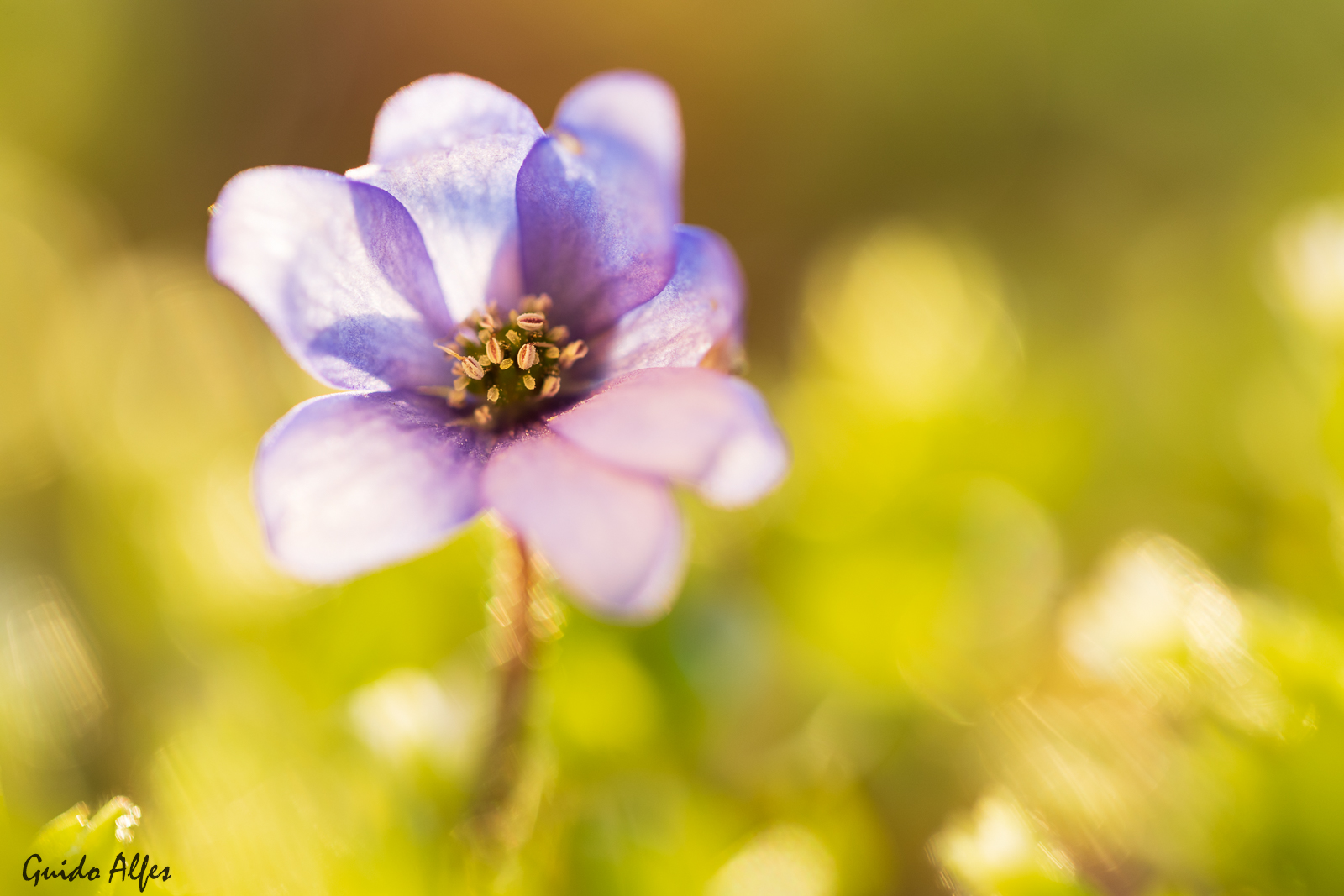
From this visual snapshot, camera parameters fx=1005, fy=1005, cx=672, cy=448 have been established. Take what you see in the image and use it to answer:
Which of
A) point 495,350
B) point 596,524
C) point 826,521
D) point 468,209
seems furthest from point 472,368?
point 826,521

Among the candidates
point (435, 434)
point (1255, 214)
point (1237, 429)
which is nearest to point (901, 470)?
point (1237, 429)

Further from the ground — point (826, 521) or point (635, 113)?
point (635, 113)

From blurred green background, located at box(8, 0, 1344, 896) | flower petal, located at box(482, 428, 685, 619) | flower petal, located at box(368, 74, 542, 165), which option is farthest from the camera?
blurred green background, located at box(8, 0, 1344, 896)

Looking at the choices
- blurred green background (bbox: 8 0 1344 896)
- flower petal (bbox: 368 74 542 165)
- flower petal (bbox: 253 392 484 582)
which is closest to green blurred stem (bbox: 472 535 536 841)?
blurred green background (bbox: 8 0 1344 896)

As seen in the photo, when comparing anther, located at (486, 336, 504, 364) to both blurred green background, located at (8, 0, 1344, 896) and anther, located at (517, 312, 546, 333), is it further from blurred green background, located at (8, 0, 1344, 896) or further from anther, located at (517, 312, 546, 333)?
blurred green background, located at (8, 0, 1344, 896)

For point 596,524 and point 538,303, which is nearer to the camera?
point 596,524

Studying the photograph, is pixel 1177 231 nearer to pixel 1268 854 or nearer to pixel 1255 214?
pixel 1255 214

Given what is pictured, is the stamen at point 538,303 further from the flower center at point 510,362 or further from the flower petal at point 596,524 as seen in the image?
the flower petal at point 596,524

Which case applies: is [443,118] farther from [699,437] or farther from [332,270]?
[699,437]
